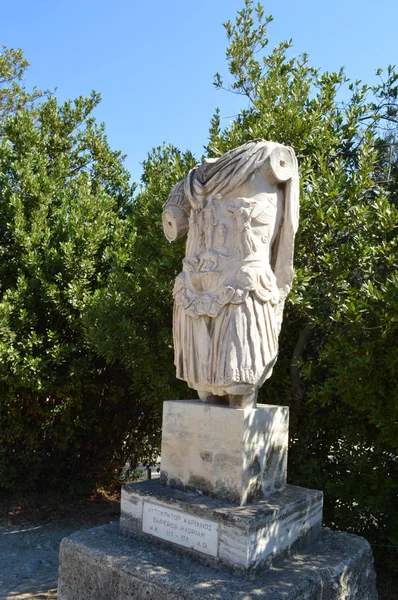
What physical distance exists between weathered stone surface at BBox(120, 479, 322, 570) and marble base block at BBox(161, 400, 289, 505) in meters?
0.08

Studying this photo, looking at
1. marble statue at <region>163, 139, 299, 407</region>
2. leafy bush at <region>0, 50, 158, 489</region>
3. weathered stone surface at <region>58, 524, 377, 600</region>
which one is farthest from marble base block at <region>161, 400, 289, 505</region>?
leafy bush at <region>0, 50, 158, 489</region>

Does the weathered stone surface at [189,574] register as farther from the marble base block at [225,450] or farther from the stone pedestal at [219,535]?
the marble base block at [225,450]

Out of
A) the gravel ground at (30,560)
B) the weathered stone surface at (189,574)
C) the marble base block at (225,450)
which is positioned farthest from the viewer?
the gravel ground at (30,560)

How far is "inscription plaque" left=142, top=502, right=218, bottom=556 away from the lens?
3.04 meters

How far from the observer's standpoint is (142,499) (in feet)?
11.2

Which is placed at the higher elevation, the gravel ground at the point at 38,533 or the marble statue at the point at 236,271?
the marble statue at the point at 236,271

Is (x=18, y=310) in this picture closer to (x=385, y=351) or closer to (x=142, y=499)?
(x=142, y=499)

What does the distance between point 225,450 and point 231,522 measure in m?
0.42

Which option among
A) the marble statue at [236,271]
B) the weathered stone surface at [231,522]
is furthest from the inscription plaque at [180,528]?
the marble statue at [236,271]

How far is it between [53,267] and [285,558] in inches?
175

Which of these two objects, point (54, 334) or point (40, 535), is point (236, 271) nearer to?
point (54, 334)

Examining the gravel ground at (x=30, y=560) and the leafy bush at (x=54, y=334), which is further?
the leafy bush at (x=54, y=334)

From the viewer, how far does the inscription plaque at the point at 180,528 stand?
304 cm

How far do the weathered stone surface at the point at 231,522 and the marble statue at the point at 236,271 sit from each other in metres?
0.63
